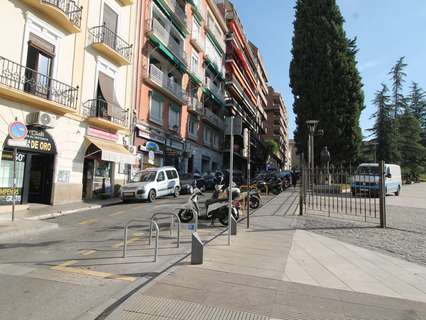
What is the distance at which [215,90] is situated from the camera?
3838 centimetres

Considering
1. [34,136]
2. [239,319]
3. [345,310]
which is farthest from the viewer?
[34,136]

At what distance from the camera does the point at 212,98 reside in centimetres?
3744

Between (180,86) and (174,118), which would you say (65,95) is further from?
(180,86)

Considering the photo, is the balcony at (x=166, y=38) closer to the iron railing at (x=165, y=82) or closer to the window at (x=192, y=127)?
the iron railing at (x=165, y=82)

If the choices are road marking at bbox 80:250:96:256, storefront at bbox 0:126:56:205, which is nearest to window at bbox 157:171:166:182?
storefront at bbox 0:126:56:205

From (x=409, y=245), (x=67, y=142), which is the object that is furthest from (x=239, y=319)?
(x=67, y=142)

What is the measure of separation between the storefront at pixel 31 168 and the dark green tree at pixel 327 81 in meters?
22.6

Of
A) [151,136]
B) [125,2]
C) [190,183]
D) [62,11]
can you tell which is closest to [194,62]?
[151,136]

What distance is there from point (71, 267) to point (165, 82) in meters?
Answer: 21.6

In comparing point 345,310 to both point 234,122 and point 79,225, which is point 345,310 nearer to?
point 234,122

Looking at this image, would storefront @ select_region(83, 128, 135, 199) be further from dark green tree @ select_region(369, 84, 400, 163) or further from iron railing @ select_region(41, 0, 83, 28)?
dark green tree @ select_region(369, 84, 400, 163)

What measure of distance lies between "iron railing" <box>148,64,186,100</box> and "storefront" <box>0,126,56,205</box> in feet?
35.1

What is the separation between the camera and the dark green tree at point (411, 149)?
49.4 meters

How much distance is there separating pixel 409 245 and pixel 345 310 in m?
5.13
